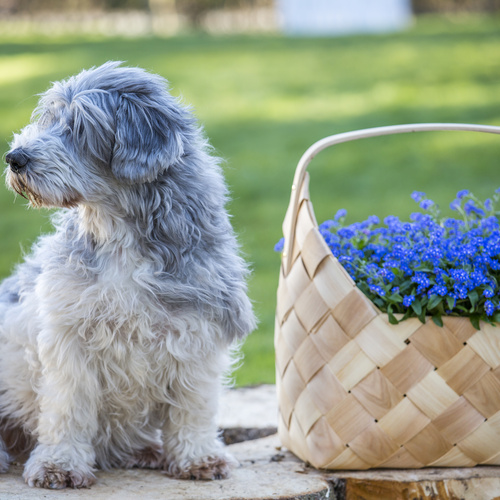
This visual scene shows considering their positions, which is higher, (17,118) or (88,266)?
(88,266)

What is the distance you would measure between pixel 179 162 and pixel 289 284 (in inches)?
28.2

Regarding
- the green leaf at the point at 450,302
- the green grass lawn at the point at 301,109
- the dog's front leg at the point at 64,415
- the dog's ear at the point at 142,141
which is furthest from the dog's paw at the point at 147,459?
the green grass lawn at the point at 301,109

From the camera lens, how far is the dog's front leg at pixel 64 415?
3061mm

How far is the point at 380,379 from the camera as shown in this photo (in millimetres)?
3041

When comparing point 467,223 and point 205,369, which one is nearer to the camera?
point 205,369

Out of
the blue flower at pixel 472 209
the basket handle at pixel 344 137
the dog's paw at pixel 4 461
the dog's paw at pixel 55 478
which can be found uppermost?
the basket handle at pixel 344 137

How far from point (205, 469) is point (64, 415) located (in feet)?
1.99

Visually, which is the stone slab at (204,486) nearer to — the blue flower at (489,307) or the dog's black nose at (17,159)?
the blue flower at (489,307)

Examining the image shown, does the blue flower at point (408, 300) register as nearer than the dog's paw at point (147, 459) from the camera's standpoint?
Yes

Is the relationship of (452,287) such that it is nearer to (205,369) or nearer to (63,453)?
(205,369)

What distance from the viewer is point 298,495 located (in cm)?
302

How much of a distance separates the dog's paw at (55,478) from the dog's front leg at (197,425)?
1.30 feet

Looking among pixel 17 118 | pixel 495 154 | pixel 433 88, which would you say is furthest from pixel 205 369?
pixel 433 88

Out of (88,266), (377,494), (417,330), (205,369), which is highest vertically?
(88,266)
